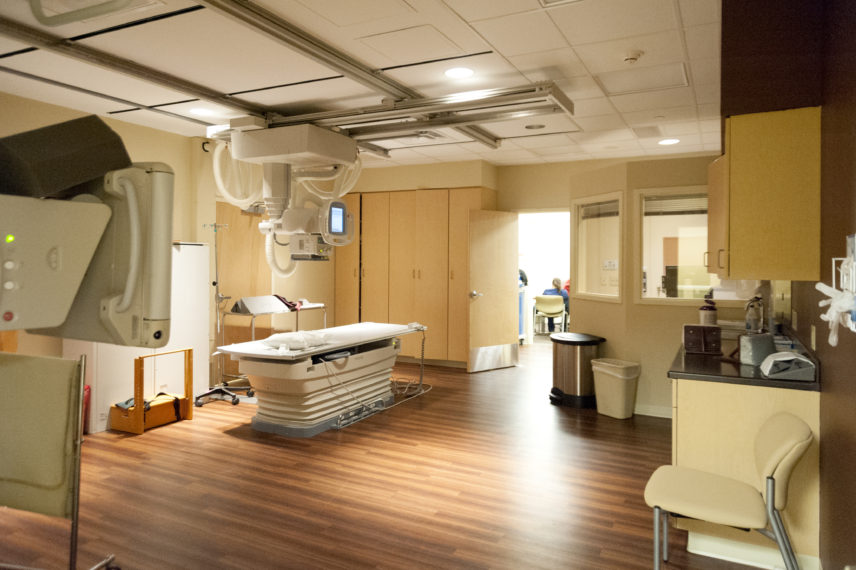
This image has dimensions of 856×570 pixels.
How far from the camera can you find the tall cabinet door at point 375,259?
852 centimetres

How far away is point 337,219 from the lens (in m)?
5.29

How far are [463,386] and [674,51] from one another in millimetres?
4264

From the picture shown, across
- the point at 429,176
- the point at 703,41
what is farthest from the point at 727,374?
the point at 429,176

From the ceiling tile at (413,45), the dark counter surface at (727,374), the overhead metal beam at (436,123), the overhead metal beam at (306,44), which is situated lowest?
the dark counter surface at (727,374)

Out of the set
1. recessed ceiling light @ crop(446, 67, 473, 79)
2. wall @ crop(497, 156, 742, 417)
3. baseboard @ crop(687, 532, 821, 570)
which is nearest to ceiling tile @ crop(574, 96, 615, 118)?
wall @ crop(497, 156, 742, 417)

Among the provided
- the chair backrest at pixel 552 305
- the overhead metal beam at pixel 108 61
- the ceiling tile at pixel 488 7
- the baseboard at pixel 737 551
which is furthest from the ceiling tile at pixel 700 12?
the chair backrest at pixel 552 305

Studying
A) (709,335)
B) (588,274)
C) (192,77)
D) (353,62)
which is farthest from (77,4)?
(588,274)

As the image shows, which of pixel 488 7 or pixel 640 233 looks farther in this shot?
pixel 640 233

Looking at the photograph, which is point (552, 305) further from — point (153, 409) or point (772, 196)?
point (772, 196)

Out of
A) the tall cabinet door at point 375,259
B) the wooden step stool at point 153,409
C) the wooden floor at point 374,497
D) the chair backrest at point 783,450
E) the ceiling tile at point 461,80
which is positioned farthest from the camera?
the tall cabinet door at point 375,259

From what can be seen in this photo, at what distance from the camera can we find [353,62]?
156 inches

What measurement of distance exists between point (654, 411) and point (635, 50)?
3.30 meters

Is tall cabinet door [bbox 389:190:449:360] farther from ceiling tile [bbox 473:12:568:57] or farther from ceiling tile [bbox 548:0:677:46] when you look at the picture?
ceiling tile [bbox 548:0:677:46]

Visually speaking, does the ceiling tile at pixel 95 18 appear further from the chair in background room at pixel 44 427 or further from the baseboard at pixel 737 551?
the baseboard at pixel 737 551
